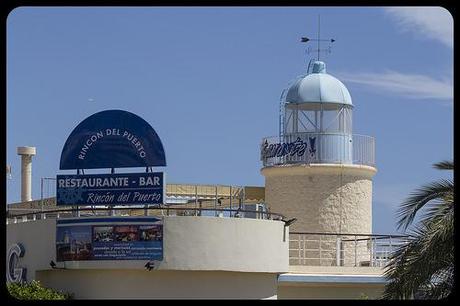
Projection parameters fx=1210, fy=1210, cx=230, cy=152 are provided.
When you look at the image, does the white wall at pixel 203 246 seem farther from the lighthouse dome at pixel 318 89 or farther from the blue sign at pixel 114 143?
the lighthouse dome at pixel 318 89

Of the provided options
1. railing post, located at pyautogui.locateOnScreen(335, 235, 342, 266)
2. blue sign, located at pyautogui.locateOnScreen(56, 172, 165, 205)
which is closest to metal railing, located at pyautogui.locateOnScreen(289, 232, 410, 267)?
railing post, located at pyautogui.locateOnScreen(335, 235, 342, 266)

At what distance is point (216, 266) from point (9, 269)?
21.7ft

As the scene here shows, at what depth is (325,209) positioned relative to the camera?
4297 centimetres

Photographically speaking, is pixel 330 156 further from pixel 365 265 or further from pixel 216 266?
pixel 216 266

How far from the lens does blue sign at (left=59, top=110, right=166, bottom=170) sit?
35656mm

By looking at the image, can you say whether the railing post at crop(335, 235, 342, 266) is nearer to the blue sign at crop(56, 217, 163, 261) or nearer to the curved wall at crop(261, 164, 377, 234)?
the curved wall at crop(261, 164, 377, 234)

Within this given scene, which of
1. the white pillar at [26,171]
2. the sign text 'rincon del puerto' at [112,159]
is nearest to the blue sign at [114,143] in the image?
the sign text 'rincon del puerto' at [112,159]

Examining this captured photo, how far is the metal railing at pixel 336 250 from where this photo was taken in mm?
40434

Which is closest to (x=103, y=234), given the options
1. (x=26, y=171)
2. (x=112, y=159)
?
(x=112, y=159)

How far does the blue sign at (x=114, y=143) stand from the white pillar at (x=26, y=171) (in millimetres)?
13384

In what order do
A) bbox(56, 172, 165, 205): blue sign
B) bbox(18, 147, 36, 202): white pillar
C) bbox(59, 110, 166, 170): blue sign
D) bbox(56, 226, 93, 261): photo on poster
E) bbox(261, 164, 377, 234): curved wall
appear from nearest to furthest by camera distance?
bbox(56, 226, 93, 261): photo on poster
bbox(56, 172, 165, 205): blue sign
bbox(59, 110, 166, 170): blue sign
bbox(261, 164, 377, 234): curved wall
bbox(18, 147, 36, 202): white pillar

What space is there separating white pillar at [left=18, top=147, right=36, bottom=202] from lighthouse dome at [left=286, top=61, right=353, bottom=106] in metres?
11.6

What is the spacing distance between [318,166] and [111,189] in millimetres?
10126
